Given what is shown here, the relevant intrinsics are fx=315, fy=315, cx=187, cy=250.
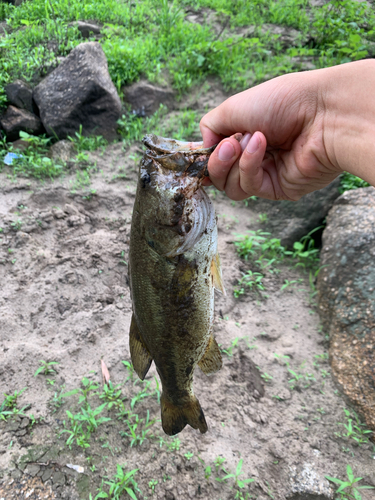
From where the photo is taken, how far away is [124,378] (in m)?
2.90

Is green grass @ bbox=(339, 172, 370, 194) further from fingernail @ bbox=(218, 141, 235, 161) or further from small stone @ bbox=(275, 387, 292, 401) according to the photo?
fingernail @ bbox=(218, 141, 235, 161)

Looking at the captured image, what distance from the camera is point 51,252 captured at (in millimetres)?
3727

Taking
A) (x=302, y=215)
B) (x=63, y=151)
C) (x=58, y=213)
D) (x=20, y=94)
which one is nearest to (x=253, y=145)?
(x=302, y=215)

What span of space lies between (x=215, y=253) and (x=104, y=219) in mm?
2726

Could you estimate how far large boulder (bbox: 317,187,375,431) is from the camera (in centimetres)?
295

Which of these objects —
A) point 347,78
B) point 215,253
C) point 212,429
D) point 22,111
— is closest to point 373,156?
point 347,78

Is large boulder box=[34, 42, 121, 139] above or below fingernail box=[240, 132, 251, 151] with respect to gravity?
below

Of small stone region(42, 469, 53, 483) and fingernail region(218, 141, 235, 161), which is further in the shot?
small stone region(42, 469, 53, 483)

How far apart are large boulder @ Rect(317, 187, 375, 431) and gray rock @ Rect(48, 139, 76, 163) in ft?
12.7

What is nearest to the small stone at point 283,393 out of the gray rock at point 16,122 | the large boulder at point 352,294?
the large boulder at point 352,294

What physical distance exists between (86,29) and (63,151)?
324 centimetres

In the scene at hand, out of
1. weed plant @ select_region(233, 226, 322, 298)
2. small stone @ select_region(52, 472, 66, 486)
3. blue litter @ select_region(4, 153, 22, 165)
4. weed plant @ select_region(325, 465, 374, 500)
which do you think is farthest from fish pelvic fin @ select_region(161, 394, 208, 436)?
blue litter @ select_region(4, 153, 22, 165)

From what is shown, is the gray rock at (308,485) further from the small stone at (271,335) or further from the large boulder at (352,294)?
the small stone at (271,335)

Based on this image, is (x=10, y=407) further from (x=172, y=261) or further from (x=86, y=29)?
(x=86, y=29)
